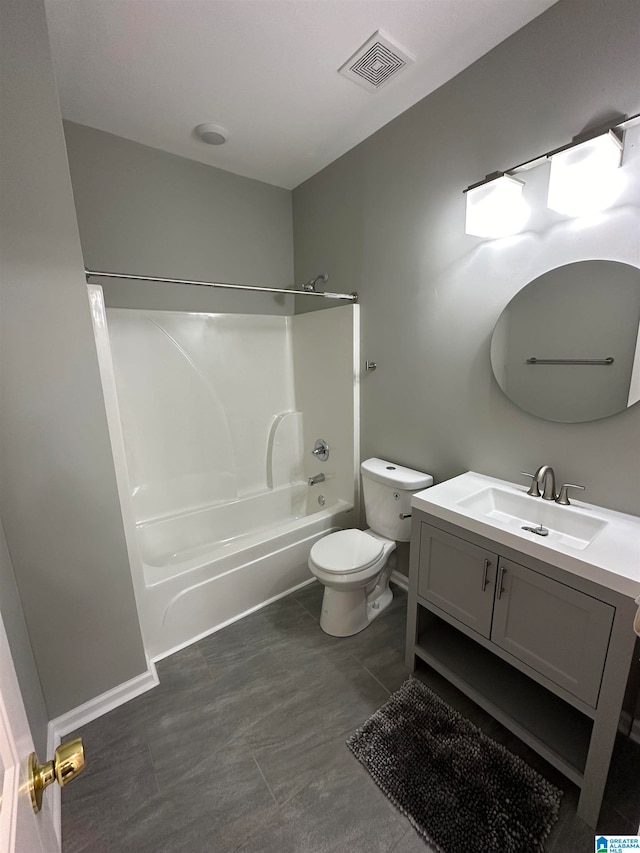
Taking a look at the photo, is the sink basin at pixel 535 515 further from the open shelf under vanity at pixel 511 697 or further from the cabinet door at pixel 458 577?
the open shelf under vanity at pixel 511 697

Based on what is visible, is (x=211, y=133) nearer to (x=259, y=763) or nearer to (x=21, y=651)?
(x=21, y=651)

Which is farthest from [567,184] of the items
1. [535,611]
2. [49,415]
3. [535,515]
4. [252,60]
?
[49,415]

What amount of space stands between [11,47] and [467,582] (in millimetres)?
2356

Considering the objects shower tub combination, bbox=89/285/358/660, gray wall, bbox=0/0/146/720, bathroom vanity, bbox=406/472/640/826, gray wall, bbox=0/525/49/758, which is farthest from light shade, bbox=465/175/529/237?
gray wall, bbox=0/525/49/758

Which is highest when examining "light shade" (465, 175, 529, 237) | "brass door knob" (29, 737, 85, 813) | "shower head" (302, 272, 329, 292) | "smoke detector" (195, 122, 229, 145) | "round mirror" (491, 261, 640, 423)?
"smoke detector" (195, 122, 229, 145)

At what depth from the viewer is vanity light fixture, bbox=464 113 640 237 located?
1.19 m

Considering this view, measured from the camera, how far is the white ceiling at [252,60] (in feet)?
4.35

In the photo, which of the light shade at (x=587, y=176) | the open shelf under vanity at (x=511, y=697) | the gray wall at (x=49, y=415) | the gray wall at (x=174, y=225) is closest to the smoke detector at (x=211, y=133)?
the gray wall at (x=174, y=225)

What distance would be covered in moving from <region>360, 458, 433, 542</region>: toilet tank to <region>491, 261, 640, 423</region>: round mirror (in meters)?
0.67

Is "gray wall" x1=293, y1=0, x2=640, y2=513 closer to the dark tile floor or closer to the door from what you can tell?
the dark tile floor

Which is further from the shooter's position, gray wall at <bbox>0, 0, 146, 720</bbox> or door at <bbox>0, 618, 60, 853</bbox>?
gray wall at <bbox>0, 0, 146, 720</bbox>

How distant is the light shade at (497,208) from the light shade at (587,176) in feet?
→ 0.43

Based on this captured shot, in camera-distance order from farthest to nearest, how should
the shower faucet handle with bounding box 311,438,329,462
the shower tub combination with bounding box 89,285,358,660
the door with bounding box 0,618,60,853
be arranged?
the shower faucet handle with bounding box 311,438,329,462
the shower tub combination with bounding box 89,285,358,660
the door with bounding box 0,618,60,853

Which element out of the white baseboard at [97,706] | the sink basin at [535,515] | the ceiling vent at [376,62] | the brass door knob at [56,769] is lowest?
the white baseboard at [97,706]
